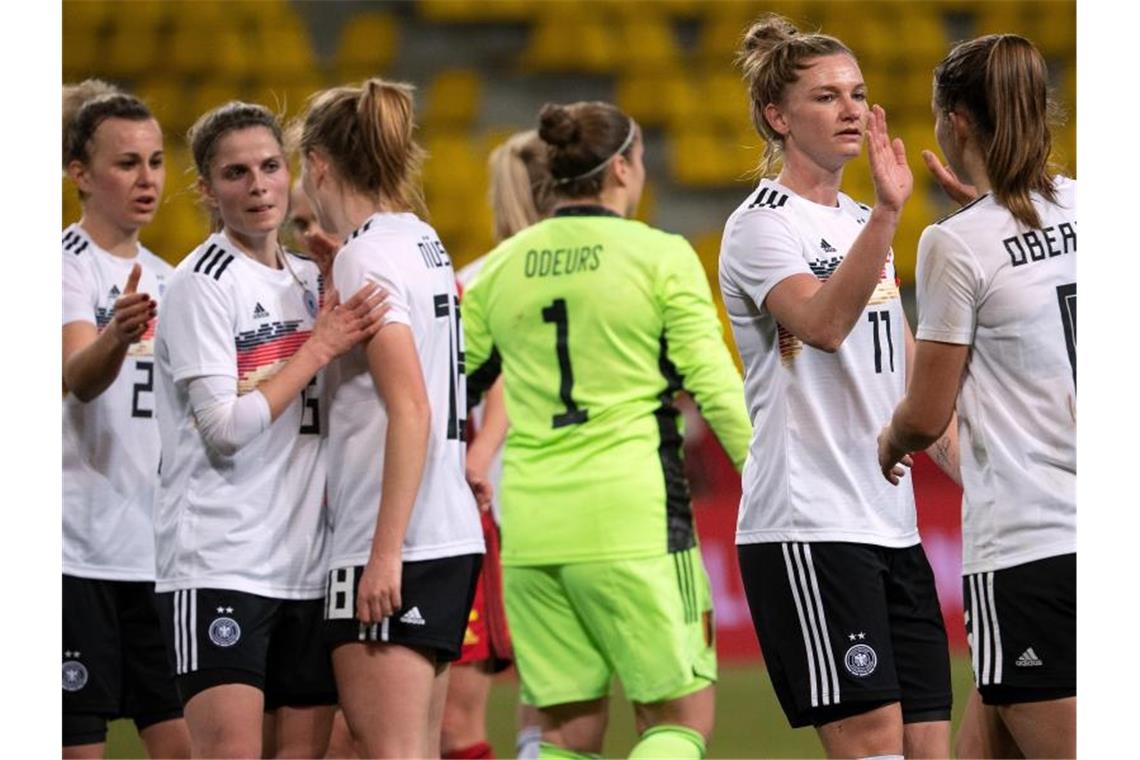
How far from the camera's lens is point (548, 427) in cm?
389

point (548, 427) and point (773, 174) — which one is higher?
point (773, 174)

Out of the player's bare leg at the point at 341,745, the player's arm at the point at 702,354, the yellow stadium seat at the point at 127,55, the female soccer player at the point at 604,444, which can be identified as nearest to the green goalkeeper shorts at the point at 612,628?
the female soccer player at the point at 604,444

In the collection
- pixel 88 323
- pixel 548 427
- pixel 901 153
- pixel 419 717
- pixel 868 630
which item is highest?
pixel 901 153

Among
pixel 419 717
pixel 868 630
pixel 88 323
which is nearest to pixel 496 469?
pixel 88 323

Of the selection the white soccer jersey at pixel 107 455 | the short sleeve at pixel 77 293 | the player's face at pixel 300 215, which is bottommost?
the white soccer jersey at pixel 107 455

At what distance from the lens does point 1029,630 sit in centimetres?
267

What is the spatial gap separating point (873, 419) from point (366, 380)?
38.6 inches

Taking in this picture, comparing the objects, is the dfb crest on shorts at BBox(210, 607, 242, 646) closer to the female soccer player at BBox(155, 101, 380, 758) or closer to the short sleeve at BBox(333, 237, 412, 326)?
the female soccer player at BBox(155, 101, 380, 758)

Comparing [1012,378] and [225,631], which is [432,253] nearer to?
[225,631]

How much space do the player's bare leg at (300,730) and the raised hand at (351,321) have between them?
0.72 m

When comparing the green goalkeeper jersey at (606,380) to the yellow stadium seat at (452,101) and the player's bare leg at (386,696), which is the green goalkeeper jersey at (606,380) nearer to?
the player's bare leg at (386,696)

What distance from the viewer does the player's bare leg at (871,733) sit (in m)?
2.72

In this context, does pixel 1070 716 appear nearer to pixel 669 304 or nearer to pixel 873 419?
pixel 873 419

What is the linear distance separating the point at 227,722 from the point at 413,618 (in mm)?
400
